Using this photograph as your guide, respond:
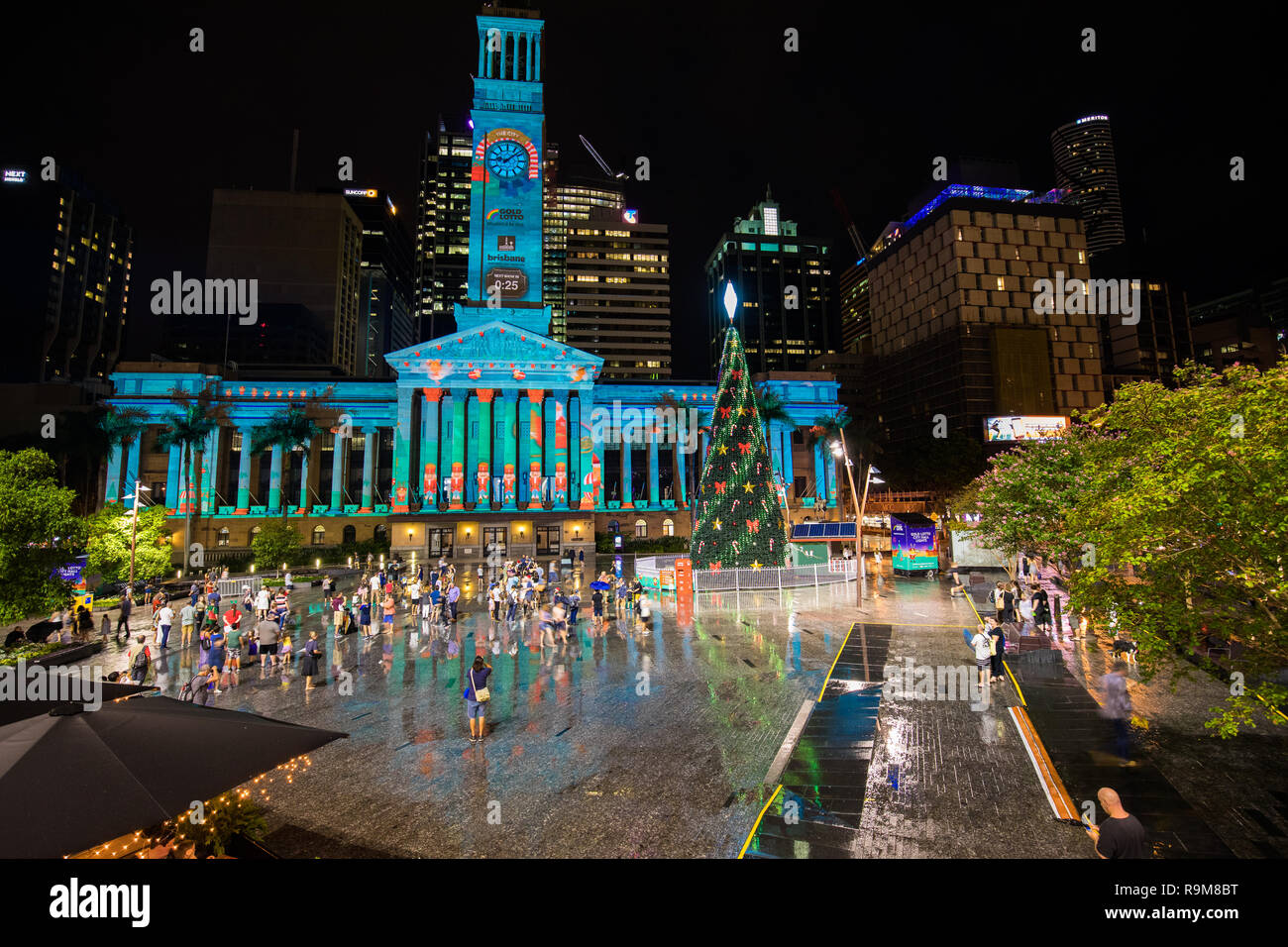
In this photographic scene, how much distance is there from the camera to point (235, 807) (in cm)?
669

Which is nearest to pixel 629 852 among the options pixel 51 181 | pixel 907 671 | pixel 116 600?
pixel 907 671

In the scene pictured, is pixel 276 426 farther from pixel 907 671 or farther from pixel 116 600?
pixel 907 671

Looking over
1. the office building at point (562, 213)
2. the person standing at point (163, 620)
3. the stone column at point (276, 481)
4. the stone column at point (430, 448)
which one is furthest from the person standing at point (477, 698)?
the office building at point (562, 213)

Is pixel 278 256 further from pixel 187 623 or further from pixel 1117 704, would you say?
pixel 1117 704

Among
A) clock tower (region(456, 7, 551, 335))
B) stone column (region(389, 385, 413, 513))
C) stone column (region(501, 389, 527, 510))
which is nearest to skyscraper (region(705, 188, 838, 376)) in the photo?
clock tower (region(456, 7, 551, 335))

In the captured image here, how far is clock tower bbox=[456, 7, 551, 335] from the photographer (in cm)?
6378

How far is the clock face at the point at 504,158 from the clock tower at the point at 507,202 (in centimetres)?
10

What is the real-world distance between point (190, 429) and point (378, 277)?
383 feet

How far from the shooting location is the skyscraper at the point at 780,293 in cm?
15112

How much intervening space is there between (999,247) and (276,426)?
4267 inches

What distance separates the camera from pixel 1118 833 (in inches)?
208

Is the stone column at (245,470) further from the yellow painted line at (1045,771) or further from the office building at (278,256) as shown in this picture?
the yellow painted line at (1045,771)

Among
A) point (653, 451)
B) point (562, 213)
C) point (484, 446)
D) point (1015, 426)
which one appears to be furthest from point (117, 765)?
point (562, 213)

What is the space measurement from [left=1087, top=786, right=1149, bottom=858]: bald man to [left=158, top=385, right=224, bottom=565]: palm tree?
67.3 metres
